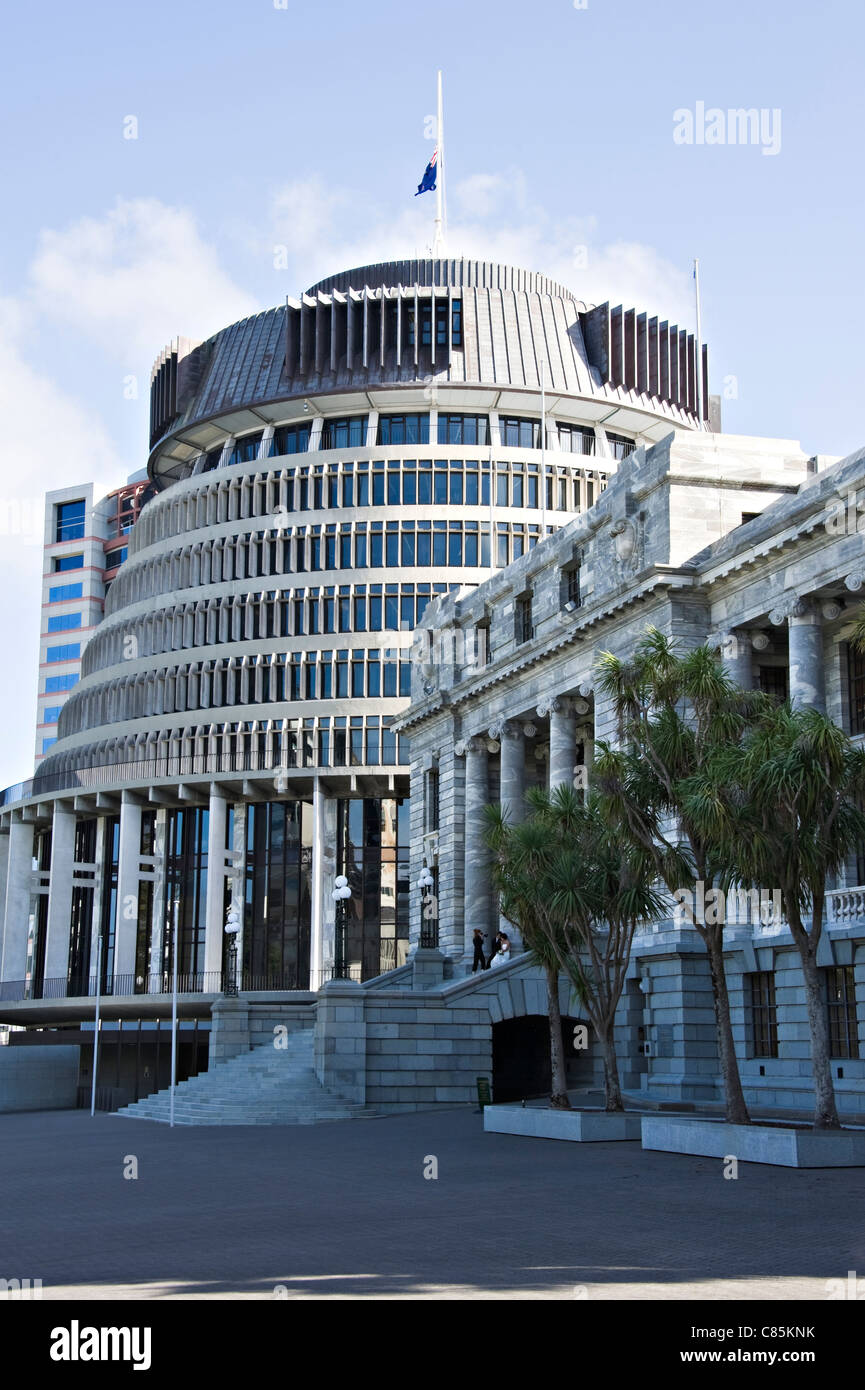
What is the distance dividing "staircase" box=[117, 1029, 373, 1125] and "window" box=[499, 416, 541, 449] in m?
39.6

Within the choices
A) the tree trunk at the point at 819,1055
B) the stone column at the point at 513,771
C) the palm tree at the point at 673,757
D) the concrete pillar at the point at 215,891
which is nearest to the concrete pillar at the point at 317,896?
the concrete pillar at the point at 215,891

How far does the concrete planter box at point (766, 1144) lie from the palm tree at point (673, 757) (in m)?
1.79

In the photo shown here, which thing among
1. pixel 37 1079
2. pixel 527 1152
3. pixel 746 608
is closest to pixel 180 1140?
pixel 527 1152

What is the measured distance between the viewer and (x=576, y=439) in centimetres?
8000

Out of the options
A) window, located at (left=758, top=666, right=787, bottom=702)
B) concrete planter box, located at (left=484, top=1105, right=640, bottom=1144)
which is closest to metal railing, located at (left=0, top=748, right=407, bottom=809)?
window, located at (left=758, top=666, right=787, bottom=702)

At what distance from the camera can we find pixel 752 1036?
3903 cm

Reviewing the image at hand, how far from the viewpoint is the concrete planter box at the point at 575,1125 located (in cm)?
Result: 2941

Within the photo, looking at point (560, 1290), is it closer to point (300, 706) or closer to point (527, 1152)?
point (527, 1152)

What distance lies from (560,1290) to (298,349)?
237ft

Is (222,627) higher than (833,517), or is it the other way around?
(222,627)

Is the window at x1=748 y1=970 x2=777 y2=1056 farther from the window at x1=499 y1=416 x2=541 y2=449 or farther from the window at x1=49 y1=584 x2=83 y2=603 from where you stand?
the window at x1=49 y1=584 x2=83 y2=603

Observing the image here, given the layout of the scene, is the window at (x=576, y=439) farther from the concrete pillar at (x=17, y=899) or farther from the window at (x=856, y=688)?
the window at (x=856, y=688)

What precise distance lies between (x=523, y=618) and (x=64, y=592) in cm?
7947
